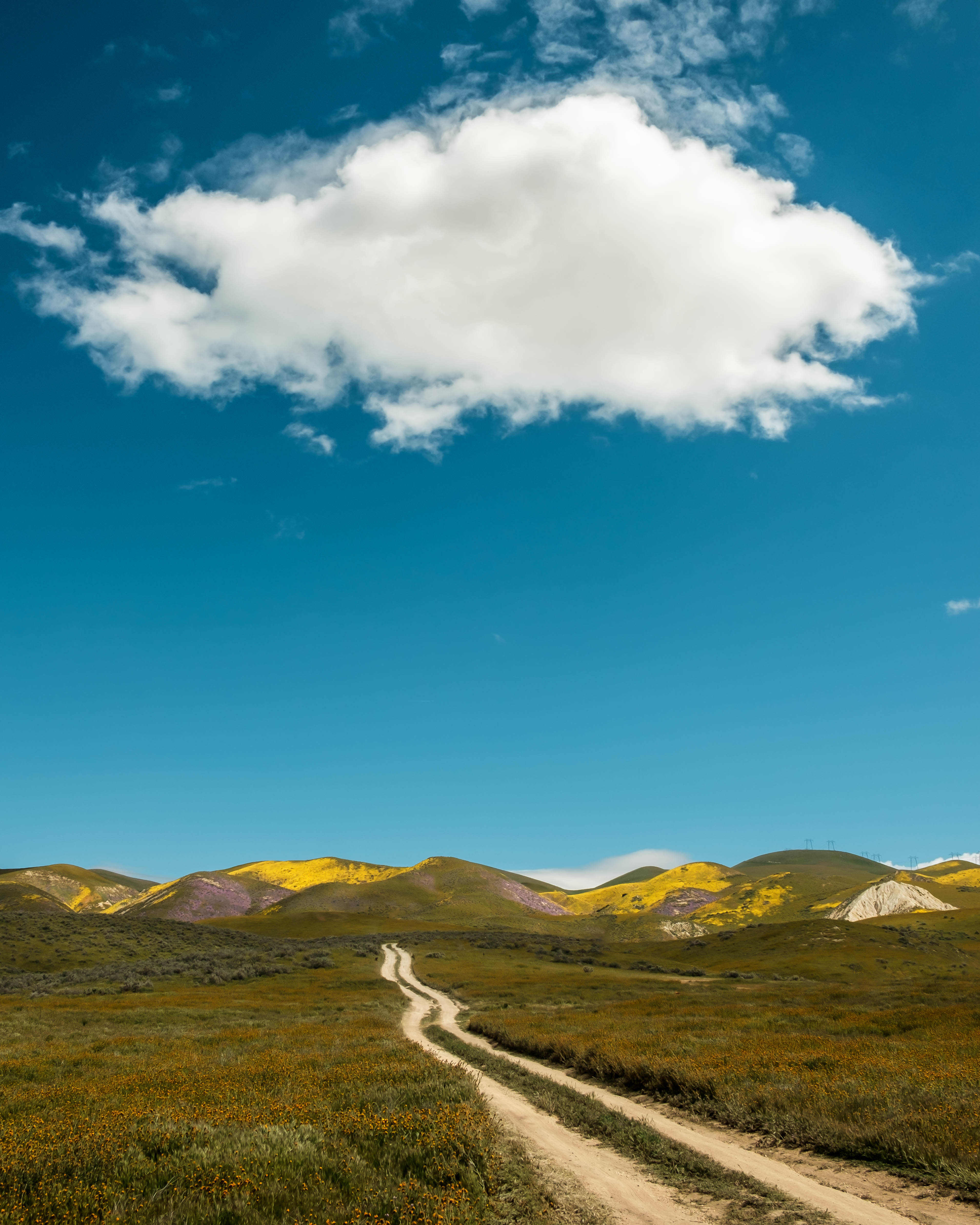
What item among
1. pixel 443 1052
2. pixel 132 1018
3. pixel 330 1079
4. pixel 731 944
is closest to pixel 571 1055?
pixel 443 1052

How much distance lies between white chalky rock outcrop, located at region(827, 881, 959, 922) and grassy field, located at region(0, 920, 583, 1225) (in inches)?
6023

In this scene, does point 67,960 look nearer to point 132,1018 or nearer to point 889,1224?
point 132,1018

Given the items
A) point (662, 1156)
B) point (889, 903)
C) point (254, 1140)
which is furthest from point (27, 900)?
point (889, 903)

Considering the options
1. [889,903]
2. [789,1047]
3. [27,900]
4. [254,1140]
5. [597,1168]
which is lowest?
[27,900]

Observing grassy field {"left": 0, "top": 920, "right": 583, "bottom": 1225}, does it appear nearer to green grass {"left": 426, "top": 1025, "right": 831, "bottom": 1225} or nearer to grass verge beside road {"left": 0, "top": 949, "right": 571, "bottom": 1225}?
grass verge beside road {"left": 0, "top": 949, "right": 571, "bottom": 1225}

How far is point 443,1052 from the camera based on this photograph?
2927cm

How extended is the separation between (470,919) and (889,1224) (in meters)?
179

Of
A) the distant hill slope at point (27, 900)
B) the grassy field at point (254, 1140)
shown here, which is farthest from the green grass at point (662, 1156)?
the distant hill slope at point (27, 900)

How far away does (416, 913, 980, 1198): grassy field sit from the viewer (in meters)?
15.1

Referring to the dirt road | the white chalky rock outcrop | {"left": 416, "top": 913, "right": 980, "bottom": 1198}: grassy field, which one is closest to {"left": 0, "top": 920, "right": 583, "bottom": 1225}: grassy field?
the dirt road

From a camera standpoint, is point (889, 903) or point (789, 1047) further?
point (889, 903)

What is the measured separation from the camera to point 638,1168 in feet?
47.3

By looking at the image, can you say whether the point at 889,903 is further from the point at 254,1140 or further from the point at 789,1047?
the point at 254,1140

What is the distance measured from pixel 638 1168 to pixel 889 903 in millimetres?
164772
